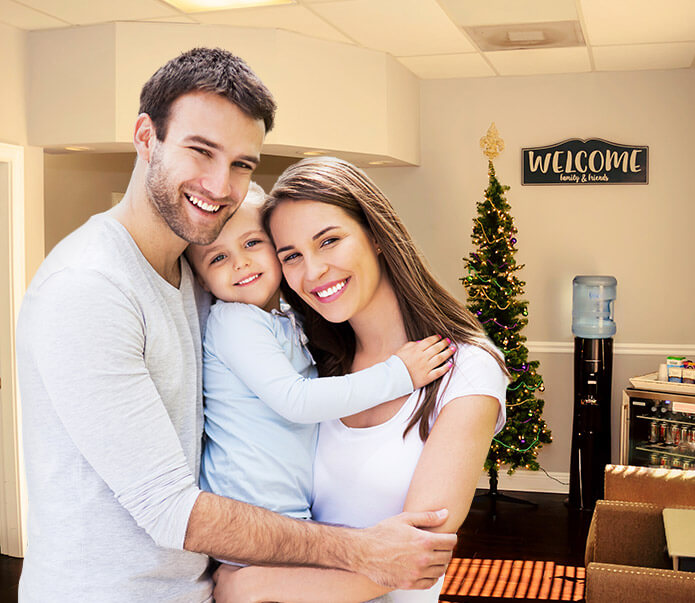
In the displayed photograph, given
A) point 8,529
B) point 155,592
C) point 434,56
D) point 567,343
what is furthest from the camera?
Result: point 567,343

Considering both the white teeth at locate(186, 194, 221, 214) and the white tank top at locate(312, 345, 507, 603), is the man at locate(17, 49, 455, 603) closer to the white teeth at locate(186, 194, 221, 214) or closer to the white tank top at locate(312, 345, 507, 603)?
the white teeth at locate(186, 194, 221, 214)

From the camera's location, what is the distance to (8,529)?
479 centimetres

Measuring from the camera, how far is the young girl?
1668 millimetres

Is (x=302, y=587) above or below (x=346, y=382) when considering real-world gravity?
below

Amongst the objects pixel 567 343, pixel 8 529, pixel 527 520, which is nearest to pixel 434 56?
pixel 567 343

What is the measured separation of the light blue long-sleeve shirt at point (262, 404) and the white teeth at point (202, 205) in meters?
0.28

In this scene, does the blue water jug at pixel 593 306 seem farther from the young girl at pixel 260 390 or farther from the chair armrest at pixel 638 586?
→ the young girl at pixel 260 390

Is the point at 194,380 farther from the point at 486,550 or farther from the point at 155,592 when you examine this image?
the point at 486,550

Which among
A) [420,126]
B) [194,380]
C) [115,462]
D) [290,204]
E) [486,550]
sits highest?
[420,126]

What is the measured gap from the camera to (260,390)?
5.49 ft

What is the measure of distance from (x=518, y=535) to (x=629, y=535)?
1.98m

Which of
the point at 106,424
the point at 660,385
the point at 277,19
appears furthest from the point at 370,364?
the point at 660,385

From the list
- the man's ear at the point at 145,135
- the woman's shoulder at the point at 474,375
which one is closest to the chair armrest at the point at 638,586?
the woman's shoulder at the point at 474,375

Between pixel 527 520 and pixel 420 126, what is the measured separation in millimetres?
3233
